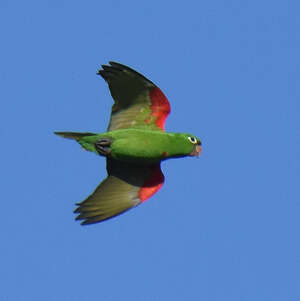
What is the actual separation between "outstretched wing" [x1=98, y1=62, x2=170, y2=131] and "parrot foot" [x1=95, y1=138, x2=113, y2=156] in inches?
28.8

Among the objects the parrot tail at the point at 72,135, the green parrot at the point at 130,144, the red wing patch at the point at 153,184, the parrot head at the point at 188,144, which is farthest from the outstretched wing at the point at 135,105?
the red wing patch at the point at 153,184

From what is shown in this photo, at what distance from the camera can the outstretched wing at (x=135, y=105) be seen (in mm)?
15070

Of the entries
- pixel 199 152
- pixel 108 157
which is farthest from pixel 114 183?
pixel 199 152

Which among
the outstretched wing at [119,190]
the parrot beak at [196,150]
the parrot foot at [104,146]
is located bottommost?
the outstretched wing at [119,190]

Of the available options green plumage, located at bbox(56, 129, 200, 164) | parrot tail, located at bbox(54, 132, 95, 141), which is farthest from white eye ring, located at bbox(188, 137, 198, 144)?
parrot tail, located at bbox(54, 132, 95, 141)

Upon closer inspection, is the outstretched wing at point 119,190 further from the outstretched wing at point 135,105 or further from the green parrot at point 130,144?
the outstretched wing at point 135,105

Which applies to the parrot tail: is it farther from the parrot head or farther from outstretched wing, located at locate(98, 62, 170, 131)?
the parrot head

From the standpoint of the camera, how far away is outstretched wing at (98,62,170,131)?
15070 millimetres

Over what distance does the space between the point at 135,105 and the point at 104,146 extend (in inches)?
45.8

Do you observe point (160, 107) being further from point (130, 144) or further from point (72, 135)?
point (72, 135)

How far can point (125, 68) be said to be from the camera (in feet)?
48.8

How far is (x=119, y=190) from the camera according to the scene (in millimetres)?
14953

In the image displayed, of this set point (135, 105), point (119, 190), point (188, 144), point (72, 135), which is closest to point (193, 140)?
point (188, 144)

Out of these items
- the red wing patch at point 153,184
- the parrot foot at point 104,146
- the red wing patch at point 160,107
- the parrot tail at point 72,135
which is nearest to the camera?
the parrot foot at point 104,146
